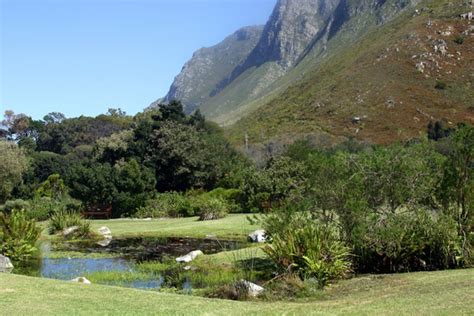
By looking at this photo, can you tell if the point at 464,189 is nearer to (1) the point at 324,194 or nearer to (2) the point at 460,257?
(2) the point at 460,257

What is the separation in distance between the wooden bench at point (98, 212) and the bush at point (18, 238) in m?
21.1

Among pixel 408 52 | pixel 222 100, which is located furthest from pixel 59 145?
pixel 222 100

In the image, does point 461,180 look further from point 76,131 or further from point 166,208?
point 76,131

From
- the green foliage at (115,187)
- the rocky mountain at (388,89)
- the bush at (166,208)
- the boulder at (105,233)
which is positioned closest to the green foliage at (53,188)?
the green foliage at (115,187)

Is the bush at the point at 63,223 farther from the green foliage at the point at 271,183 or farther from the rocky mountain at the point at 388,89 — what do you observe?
the rocky mountain at the point at 388,89

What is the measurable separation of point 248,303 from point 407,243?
5.19 meters

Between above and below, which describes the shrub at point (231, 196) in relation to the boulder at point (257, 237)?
above

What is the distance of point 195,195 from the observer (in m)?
42.2

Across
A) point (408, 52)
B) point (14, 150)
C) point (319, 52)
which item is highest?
point (319, 52)

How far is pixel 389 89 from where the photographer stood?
279ft

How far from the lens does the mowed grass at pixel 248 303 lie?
31.2 ft

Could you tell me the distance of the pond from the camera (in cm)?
1614

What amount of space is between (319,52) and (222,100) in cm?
4079

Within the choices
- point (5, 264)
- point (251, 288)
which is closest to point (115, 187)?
point (5, 264)
